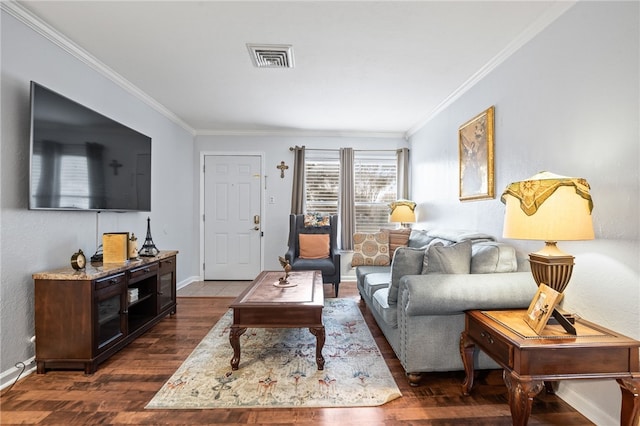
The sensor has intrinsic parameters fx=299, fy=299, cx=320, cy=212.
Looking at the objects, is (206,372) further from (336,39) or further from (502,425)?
(336,39)

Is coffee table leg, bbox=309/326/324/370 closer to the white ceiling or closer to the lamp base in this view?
the lamp base

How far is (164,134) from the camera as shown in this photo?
4.00m

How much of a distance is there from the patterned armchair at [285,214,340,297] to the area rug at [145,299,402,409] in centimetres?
107

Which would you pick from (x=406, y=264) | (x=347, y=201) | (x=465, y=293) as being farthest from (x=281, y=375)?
(x=347, y=201)

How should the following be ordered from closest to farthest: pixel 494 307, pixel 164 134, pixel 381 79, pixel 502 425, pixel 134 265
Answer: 1. pixel 502 425
2. pixel 494 307
3. pixel 134 265
4. pixel 381 79
5. pixel 164 134

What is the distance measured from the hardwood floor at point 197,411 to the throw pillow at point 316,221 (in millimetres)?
2377

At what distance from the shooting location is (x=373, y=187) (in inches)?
198

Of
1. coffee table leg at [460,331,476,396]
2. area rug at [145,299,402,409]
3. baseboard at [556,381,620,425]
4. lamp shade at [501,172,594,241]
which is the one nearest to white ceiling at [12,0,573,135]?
lamp shade at [501,172,594,241]

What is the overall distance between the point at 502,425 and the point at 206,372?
186 cm

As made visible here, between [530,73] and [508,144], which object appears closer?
[530,73]

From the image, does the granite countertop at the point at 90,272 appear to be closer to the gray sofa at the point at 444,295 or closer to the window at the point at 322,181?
the gray sofa at the point at 444,295

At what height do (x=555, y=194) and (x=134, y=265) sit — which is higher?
(x=555, y=194)

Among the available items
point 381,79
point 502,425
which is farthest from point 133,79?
point 502,425

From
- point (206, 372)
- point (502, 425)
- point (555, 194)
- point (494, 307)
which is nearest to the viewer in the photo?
point (555, 194)
